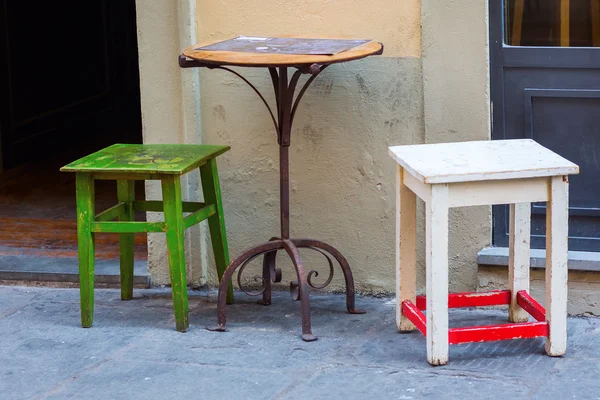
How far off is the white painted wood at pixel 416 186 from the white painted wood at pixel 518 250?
45cm

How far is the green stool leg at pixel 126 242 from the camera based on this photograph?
4785 mm

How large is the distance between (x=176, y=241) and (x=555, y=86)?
1746 mm

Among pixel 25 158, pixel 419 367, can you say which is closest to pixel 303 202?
pixel 419 367

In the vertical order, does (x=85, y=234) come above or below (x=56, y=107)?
Result: below

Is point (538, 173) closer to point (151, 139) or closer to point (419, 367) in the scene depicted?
point (419, 367)

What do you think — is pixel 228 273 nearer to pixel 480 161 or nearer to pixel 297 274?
pixel 297 274

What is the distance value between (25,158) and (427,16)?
13.7 feet

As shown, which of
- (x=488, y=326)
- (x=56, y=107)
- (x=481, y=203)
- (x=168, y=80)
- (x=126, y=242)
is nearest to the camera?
(x=481, y=203)

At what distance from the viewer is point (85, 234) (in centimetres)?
445

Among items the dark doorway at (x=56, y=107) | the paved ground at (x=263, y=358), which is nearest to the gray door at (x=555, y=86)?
the paved ground at (x=263, y=358)

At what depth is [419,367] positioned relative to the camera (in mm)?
4027

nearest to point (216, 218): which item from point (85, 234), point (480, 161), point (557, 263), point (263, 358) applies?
point (85, 234)

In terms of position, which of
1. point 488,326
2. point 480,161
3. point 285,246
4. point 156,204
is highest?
point 480,161

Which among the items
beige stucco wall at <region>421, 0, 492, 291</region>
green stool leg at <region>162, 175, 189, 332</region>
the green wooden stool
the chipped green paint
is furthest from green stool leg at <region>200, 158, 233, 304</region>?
beige stucco wall at <region>421, 0, 492, 291</region>
